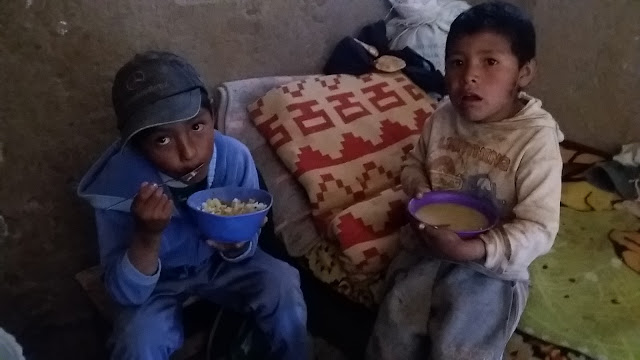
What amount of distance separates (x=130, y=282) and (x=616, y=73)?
1736mm

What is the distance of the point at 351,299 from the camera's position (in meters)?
1.75

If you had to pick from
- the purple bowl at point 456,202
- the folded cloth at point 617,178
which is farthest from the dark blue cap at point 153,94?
the folded cloth at point 617,178

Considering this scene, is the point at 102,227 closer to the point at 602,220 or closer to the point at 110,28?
the point at 110,28

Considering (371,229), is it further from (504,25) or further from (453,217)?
(504,25)

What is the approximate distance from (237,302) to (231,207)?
32 cm

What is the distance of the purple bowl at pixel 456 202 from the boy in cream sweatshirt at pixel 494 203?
2cm

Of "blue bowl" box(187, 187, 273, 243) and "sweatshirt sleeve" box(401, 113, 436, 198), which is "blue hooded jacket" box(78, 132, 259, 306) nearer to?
"blue bowl" box(187, 187, 273, 243)

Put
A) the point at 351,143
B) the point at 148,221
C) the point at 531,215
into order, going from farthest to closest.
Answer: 1. the point at 351,143
2. the point at 531,215
3. the point at 148,221

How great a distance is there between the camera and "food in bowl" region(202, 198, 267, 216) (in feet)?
4.65

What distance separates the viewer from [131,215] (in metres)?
1.51

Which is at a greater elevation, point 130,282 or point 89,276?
point 130,282

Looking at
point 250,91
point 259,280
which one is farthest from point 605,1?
point 259,280

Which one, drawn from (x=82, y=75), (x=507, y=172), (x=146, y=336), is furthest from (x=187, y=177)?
(x=507, y=172)

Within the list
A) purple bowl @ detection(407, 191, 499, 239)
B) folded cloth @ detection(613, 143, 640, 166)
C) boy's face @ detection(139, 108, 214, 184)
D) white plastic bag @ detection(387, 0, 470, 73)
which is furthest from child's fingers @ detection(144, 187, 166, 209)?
folded cloth @ detection(613, 143, 640, 166)
